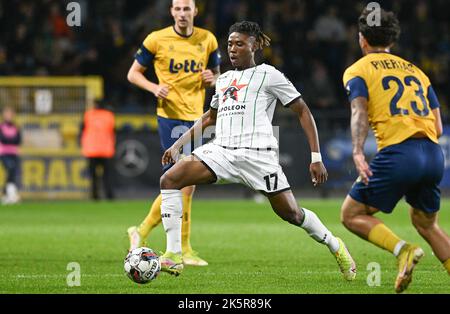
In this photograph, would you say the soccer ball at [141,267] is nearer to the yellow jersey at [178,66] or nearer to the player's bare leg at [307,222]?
the player's bare leg at [307,222]

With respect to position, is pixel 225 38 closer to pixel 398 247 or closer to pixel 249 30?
pixel 249 30

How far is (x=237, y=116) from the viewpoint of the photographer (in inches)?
330

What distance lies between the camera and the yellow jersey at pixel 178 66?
1032 cm

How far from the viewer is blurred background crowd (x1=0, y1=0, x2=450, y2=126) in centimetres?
2298

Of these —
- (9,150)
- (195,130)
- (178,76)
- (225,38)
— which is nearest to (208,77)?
(178,76)

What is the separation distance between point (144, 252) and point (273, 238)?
485 cm

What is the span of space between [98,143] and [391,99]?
45.6ft

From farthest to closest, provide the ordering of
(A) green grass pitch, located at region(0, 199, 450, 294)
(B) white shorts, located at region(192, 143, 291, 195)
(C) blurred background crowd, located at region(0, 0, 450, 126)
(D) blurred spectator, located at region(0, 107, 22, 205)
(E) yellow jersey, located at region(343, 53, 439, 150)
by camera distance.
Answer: (C) blurred background crowd, located at region(0, 0, 450, 126) → (D) blurred spectator, located at region(0, 107, 22, 205) → (B) white shorts, located at region(192, 143, 291, 195) → (A) green grass pitch, located at region(0, 199, 450, 294) → (E) yellow jersey, located at region(343, 53, 439, 150)

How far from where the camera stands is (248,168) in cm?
829

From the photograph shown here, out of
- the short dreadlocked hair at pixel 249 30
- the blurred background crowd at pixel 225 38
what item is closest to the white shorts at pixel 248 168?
the short dreadlocked hair at pixel 249 30

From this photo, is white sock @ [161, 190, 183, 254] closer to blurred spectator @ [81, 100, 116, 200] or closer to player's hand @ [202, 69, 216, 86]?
player's hand @ [202, 69, 216, 86]

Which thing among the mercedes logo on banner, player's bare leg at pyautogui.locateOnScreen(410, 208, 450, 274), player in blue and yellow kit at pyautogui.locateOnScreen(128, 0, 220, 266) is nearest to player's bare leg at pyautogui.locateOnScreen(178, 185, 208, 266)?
player in blue and yellow kit at pyautogui.locateOnScreen(128, 0, 220, 266)
